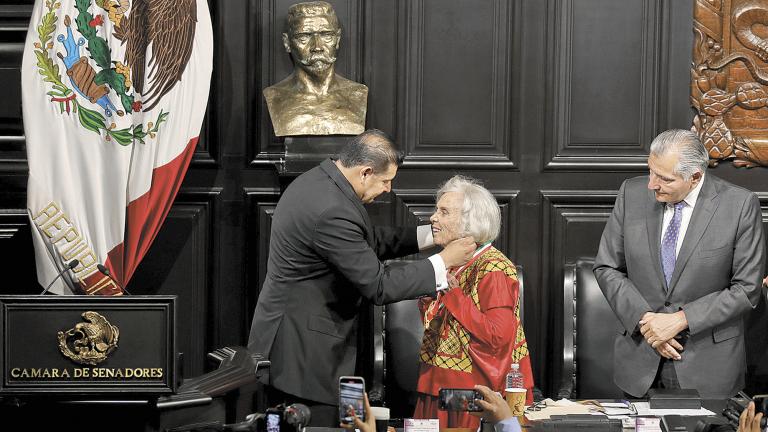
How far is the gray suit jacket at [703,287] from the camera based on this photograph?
4043mm

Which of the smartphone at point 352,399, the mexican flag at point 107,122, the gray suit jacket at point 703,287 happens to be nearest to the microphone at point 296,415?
the smartphone at point 352,399

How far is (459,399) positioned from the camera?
296 cm

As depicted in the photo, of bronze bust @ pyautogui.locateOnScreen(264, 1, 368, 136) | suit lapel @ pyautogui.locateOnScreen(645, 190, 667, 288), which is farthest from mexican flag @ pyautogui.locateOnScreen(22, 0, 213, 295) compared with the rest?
suit lapel @ pyautogui.locateOnScreen(645, 190, 667, 288)

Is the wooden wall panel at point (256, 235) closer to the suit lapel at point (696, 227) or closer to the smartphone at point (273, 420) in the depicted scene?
the suit lapel at point (696, 227)

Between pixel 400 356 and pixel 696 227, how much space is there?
1354 millimetres

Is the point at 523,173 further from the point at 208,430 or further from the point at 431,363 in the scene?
the point at 208,430

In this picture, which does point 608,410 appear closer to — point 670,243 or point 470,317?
point 470,317

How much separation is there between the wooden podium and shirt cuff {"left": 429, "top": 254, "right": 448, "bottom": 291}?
150cm

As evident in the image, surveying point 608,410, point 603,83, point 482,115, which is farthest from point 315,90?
point 608,410

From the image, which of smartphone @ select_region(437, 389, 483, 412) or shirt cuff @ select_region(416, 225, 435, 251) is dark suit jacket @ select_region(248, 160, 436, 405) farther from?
smartphone @ select_region(437, 389, 483, 412)

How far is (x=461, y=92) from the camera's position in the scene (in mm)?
5160

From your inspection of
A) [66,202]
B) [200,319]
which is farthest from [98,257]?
[200,319]

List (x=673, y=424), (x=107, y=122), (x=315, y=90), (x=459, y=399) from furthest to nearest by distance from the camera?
(x=315, y=90)
(x=107, y=122)
(x=673, y=424)
(x=459, y=399)

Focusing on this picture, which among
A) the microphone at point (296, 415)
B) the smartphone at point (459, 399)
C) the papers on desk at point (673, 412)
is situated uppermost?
the microphone at point (296, 415)
